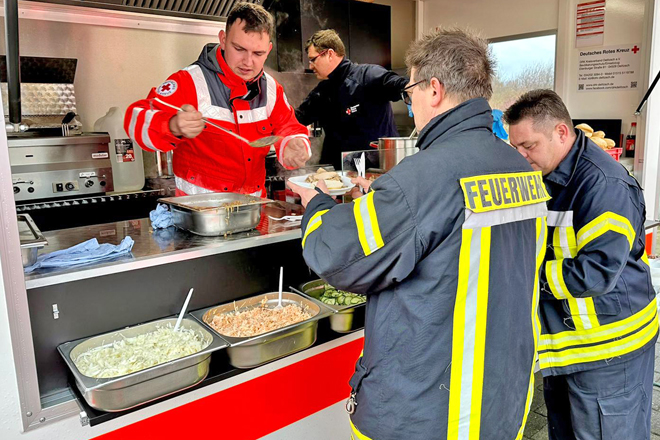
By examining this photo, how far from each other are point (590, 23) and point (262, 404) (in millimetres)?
5498

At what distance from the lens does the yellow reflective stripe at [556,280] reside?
1893 mm

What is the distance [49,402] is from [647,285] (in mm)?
2162

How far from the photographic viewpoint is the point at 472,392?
141cm

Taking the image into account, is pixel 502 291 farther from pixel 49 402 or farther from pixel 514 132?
pixel 49 402

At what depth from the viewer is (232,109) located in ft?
9.74

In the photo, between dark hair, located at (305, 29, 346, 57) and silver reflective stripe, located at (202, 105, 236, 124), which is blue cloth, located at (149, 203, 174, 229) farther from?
dark hair, located at (305, 29, 346, 57)

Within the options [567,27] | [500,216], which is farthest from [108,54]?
[567,27]

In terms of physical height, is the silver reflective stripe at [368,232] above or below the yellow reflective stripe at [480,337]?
above

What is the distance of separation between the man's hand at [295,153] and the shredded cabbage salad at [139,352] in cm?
119

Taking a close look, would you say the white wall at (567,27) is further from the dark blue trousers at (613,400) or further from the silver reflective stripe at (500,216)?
the silver reflective stripe at (500,216)

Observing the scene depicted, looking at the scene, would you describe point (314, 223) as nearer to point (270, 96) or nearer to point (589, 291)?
point (589, 291)

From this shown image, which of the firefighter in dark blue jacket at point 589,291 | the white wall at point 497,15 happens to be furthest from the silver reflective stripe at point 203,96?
the white wall at point 497,15

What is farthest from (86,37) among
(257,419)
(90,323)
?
(257,419)

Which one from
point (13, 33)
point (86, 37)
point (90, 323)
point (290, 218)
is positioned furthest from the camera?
point (86, 37)
